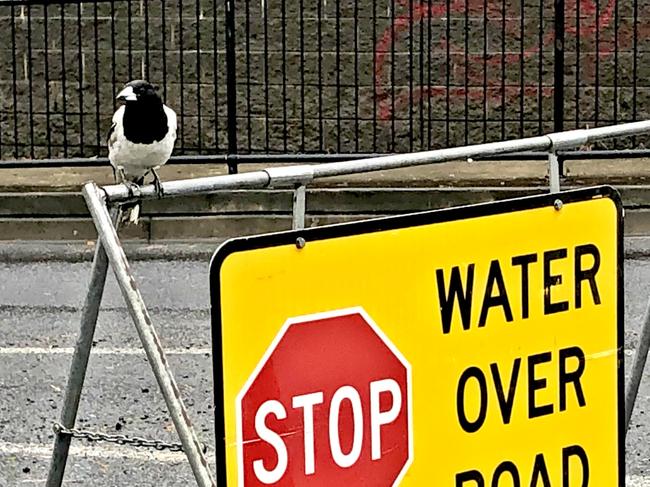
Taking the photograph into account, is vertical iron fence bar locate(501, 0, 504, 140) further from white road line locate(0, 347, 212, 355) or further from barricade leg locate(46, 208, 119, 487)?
barricade leg locate(46, 208, 119, 487)

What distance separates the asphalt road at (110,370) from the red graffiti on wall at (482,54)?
9.29 ft

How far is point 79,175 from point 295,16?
81.5 inches

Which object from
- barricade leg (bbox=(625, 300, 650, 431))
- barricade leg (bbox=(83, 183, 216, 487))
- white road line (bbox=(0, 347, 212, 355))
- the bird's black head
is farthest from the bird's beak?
barricade leg (bbox=(83, 183, 216, 487))

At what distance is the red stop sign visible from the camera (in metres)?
2.98

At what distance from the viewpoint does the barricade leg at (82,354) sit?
344 cm

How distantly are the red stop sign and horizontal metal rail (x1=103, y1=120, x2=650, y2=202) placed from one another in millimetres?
329

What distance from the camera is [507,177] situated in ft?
36.7

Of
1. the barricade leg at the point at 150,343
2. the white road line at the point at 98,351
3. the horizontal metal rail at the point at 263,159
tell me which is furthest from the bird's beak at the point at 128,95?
the barricade leg at the point at 150,343

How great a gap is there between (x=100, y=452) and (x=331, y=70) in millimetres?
6504

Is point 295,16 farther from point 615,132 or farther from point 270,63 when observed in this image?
point 615,132

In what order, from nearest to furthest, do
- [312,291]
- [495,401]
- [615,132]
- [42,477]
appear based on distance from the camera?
[312,291] < [495,401] < [615,132] < [42,477]

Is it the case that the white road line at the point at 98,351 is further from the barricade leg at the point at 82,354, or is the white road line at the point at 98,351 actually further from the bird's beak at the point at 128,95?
the barricade leg at the point at 82,354

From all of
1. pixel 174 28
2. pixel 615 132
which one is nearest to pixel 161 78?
pixel 174 28

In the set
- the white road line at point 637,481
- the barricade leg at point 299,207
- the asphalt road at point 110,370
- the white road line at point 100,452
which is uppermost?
the barricade leg at point 299,207
